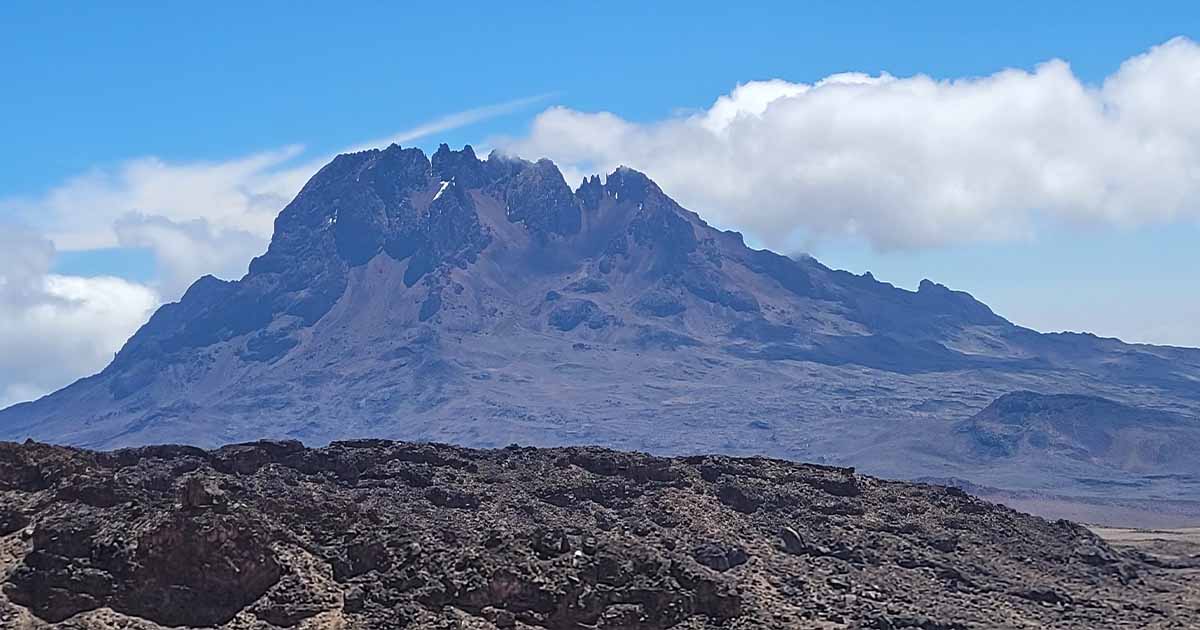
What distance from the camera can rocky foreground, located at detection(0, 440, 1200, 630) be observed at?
5150cm

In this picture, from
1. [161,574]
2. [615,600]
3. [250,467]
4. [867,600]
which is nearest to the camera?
[161,574]

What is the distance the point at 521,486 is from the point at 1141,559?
1262 inches

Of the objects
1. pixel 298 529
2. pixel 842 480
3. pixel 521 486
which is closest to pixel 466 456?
pixel 521 486

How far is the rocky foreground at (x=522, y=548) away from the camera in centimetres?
5150

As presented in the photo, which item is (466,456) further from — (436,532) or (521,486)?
(436,532)

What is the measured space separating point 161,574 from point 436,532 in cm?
1116

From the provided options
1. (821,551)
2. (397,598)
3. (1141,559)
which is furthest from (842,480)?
(397,598)

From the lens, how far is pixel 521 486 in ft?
242

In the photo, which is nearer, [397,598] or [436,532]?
[397,598]

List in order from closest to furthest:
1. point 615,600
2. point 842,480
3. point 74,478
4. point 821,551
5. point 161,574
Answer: point 161,574, point 615,600, point 74,478, point 821,551, point 842,480

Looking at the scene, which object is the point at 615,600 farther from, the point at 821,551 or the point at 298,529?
the point at 821,551

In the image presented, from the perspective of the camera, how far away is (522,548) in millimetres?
57156

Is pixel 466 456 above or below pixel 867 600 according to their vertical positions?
above

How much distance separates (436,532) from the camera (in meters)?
59.6
